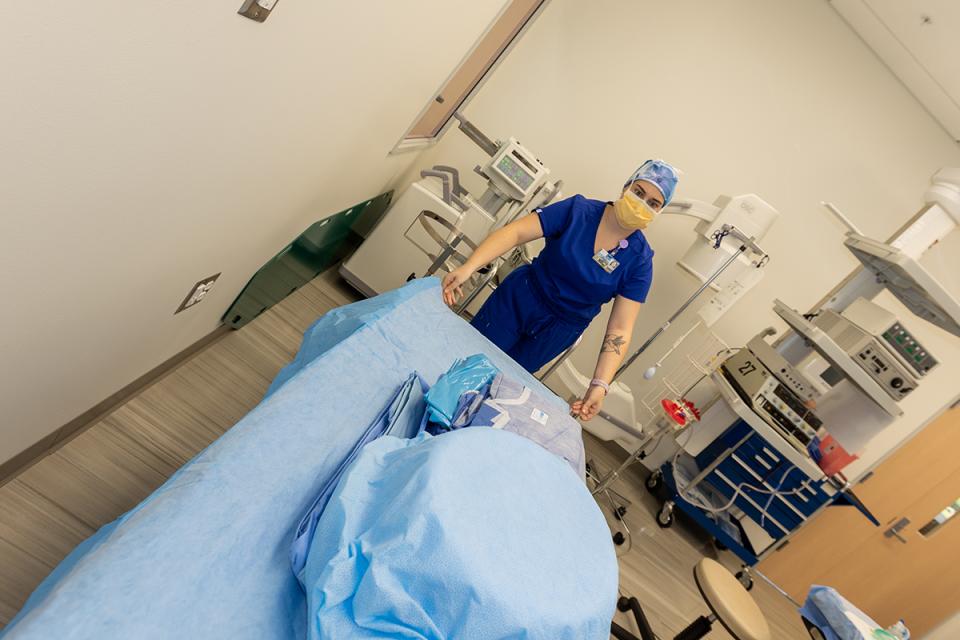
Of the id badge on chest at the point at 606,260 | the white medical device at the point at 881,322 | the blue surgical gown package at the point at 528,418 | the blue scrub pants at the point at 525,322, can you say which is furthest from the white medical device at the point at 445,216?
the blue surgical gown package at the point at 528,418

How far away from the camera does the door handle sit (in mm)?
3838

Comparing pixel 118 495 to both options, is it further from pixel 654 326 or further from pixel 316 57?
pixel 654 326

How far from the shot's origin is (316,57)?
65.7 inches

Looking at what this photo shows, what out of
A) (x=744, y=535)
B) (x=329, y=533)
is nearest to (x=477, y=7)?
(x=329, y=533)

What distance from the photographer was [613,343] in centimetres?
230

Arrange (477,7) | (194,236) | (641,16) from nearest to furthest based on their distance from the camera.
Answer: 1. (194,236)
2. (477,7)
3. (641,16)

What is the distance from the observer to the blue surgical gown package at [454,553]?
2.91ft

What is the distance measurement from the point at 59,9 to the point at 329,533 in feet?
2.47

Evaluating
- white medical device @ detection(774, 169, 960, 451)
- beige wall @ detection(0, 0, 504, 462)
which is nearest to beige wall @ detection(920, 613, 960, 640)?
white medical device @ detection(774, 169, 960, 451)

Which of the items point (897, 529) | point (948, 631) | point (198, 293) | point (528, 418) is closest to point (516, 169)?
point (198, 293)

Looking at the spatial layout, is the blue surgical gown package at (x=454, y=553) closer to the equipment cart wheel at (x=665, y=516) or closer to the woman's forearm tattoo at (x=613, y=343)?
the woman's forearm tattoo at (x=613, y=343)

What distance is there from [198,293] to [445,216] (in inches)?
62.5

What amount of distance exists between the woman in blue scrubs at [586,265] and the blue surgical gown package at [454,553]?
1.13 m

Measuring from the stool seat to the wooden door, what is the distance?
220 centimetres
